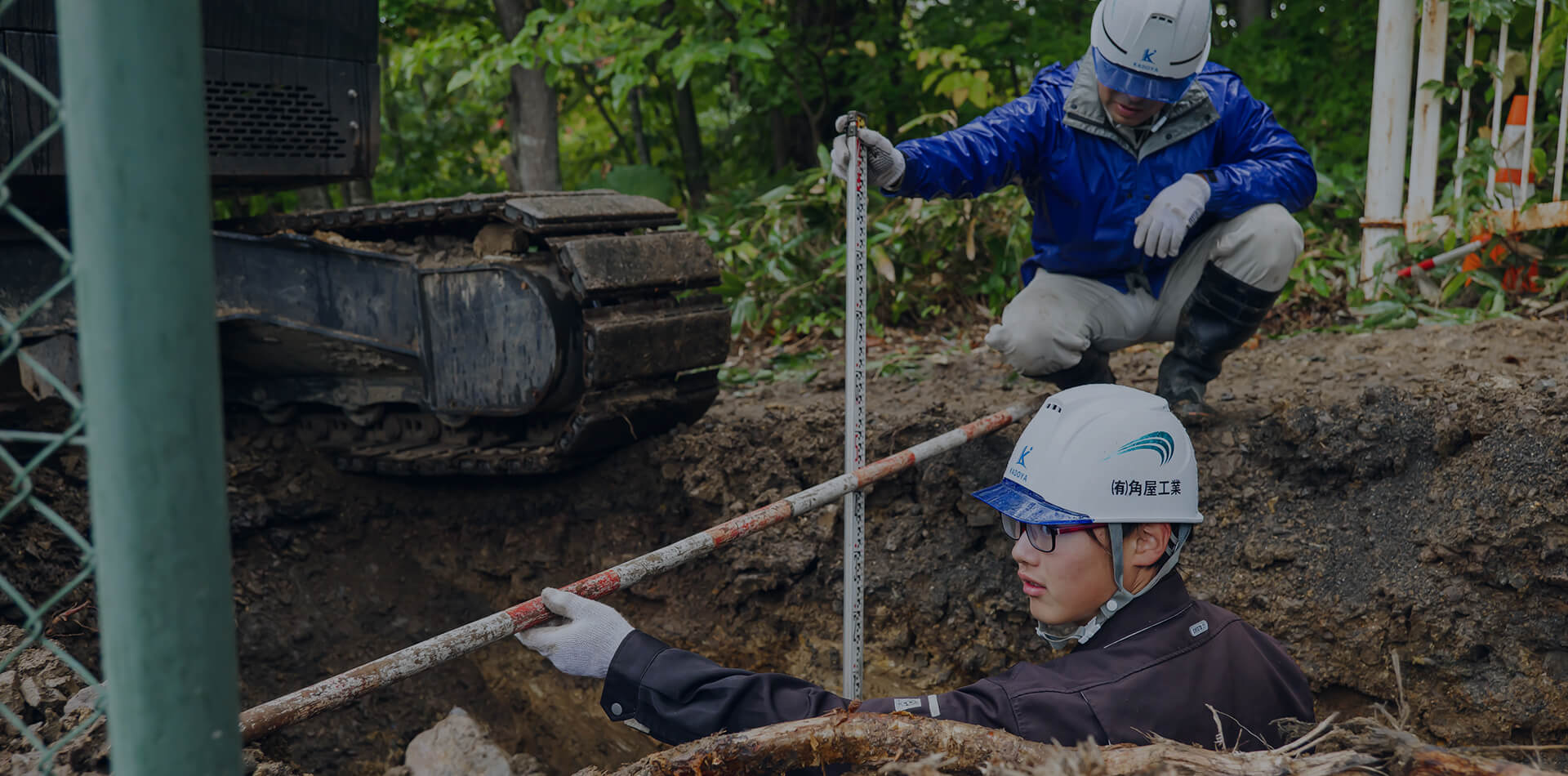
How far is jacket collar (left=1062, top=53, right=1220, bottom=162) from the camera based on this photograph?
3484 millimetres

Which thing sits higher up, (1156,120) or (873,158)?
(1156,120)

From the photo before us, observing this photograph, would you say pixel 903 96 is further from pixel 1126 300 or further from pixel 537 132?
pixel 1126 300

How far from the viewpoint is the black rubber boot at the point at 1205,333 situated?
141 inches

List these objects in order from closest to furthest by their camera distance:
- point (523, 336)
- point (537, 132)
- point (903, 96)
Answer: point (523, 336) < point (537, 132) < point (903, 96)

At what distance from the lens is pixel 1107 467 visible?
2119 millimetres

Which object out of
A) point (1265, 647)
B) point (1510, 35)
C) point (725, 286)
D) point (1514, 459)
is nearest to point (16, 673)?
point (1265, 647)

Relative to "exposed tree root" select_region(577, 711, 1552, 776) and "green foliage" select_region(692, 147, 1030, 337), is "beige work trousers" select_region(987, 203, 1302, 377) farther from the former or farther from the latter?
"green foliage" select_region(692, 147, 1030, 337)

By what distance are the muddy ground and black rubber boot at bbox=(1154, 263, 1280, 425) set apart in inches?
5.9

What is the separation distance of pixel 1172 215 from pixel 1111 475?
150 centimetres

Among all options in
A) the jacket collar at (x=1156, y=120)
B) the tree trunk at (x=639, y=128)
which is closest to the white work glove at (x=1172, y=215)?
the jacket collar at (x=1156, y=120)

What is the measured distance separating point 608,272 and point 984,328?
2.98 meters

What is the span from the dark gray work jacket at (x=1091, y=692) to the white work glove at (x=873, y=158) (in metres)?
1.53

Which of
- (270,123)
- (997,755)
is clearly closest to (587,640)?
(997,755)

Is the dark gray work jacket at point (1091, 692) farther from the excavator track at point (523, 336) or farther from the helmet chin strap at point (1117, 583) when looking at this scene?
the excavator track at point (523, 336)
